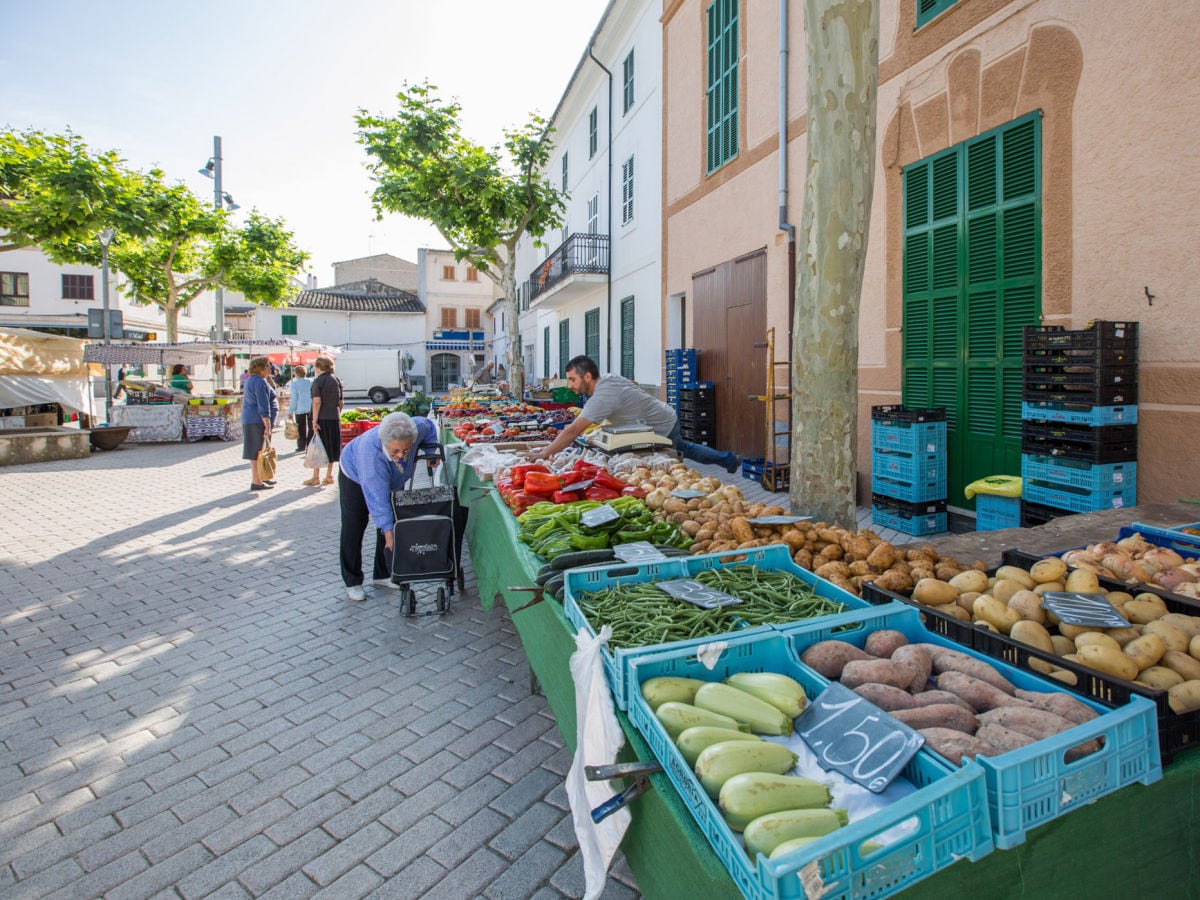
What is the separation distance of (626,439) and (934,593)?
4104 mm

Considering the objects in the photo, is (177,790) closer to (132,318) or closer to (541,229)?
(541,229)

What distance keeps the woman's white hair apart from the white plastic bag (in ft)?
9.83

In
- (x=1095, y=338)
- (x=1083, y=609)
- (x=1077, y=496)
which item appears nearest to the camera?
(x=1083, y=609)

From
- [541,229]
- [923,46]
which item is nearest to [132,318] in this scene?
[541,229]

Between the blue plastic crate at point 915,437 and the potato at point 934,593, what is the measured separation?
14.8 ft

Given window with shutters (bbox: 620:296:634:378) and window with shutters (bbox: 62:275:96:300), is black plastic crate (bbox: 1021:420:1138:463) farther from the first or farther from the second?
window with shutters (bbox: 62:275:96:300)

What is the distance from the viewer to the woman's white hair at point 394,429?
475cm

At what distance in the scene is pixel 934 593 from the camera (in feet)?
8.74

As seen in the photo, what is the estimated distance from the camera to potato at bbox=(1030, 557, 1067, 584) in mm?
2660

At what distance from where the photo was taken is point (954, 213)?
6.99 metres

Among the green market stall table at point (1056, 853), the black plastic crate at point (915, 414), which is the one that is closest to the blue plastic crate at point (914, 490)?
the black plastic crate at point (915, 414)

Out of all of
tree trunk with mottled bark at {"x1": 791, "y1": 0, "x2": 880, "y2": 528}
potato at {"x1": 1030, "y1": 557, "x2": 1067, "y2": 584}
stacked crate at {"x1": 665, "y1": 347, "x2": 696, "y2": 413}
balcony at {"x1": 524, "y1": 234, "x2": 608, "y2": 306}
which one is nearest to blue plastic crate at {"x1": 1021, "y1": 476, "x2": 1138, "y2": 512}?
tree trunk with mottled bark at {"x1": 791, "y1": 0, "x2": 880, "y2": 528}

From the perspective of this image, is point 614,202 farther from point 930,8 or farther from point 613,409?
point 613,409

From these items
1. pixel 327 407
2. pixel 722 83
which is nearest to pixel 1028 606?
pixel 327 407
